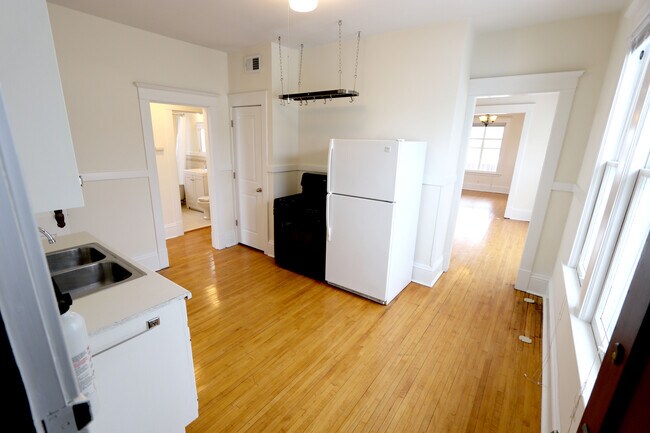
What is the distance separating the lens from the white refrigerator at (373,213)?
8.64 feet

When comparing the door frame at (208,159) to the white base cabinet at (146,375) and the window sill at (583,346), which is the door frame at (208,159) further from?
the window sill at (583,346)

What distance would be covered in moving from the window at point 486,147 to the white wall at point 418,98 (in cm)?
738

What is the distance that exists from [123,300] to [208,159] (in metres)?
3.03

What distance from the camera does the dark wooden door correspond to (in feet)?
2.09

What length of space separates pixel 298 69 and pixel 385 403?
3.78m

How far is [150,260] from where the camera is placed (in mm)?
3498

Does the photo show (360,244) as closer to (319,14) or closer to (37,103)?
(319,14)

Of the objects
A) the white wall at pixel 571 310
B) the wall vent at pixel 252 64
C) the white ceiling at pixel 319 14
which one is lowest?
the white wall at pixel 571 310

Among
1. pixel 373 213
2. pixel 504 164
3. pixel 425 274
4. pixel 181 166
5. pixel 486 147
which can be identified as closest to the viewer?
pixel 373 213

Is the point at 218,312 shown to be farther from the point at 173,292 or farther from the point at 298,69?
the point at 298,69

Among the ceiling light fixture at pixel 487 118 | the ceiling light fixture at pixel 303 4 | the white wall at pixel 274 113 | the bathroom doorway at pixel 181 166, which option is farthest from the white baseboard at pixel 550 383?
the ceiling light fixture at pixel 487 118

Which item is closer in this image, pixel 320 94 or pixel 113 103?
pixel 113 103

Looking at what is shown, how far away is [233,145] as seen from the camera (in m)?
4.12

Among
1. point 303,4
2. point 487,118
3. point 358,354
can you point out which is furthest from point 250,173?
point 487,118
